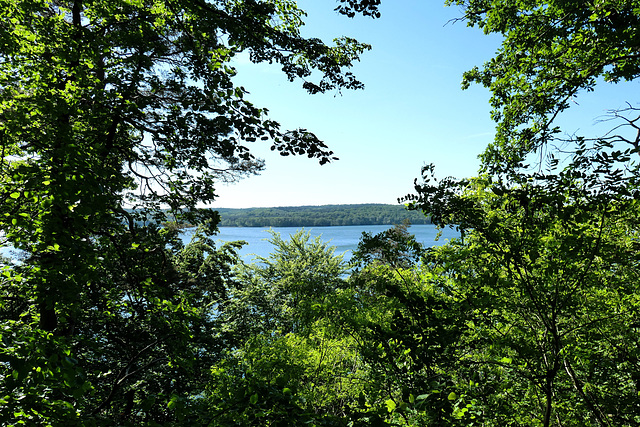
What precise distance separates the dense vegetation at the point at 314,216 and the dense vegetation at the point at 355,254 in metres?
85.9

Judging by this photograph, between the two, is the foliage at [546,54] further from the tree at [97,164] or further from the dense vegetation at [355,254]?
the tree at [97,164]

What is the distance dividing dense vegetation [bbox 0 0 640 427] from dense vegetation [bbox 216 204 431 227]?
85.9 metres

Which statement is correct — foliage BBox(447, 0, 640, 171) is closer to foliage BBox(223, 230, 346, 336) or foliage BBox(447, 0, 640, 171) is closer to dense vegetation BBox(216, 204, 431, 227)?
foliage BBox(223, 230, 346, 336)

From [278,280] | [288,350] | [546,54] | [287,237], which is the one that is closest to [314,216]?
[287,237]

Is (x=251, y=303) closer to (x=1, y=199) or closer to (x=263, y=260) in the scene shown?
(x=263, y=260)

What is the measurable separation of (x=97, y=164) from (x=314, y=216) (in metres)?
114

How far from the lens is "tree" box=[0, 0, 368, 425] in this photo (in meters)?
2.45

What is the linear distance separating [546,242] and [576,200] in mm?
644

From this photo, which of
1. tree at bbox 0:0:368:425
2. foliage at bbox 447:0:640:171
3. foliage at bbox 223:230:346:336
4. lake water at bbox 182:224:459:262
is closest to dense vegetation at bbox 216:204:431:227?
lake water at bbox 182:224:459:262

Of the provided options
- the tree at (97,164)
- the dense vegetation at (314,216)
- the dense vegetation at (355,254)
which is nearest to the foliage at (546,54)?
the dense vegetation at (355,254)

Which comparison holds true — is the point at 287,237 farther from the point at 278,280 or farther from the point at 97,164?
the point at 97,164

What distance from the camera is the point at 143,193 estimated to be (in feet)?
19.5

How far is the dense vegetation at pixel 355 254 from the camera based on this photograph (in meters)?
2.54

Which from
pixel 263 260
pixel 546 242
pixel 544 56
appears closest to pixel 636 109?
pixel 544 56
